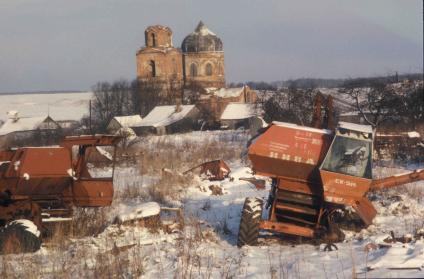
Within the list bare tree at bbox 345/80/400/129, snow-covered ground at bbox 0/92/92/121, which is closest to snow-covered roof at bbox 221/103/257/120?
snow-covered ground at bbox 0/92/92/121

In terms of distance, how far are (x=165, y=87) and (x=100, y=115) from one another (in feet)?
33.8

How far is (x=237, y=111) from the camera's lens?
70.1 metres

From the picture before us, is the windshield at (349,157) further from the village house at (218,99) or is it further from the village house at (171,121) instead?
the village house at (218,99)

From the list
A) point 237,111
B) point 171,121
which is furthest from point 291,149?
point 237,111

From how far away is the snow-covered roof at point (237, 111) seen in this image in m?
68.5

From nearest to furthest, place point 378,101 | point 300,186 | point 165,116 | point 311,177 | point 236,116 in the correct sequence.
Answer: point 311,177 < point 300,186 < point 378,101 < point 165,116 < point 236,116

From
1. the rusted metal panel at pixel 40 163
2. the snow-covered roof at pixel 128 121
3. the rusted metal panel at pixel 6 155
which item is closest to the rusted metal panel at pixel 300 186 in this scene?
the rusted metal panel at pixel 40 163

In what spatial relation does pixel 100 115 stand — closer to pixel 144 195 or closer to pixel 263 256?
pixel 144 195

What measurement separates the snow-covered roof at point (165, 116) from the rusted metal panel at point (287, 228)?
5583 centimetres

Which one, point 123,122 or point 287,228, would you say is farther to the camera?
point 123,122

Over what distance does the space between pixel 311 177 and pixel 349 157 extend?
78 cm

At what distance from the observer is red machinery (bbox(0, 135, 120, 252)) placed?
34.3 feet

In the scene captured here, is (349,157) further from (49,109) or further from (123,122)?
(49,109)

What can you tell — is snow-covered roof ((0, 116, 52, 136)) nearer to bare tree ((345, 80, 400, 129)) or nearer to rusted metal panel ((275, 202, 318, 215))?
bare tree ((345, 80, 400, 129))
